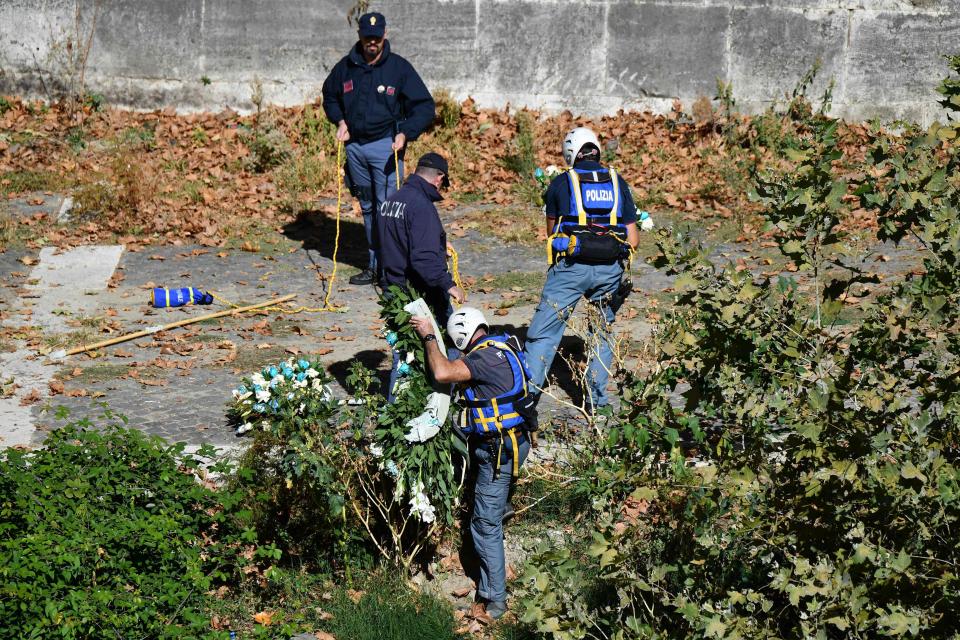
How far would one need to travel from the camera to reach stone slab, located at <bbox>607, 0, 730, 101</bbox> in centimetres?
1450

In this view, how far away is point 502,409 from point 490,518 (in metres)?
0.72

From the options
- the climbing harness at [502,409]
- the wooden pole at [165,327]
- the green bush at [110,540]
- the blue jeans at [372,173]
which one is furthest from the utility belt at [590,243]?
the wooden pole at [165,327]

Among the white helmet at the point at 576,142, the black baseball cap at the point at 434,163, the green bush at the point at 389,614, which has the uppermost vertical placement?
the white helmet at the point at 576,142

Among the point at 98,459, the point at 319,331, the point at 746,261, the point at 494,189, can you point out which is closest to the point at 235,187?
the point at 494,189

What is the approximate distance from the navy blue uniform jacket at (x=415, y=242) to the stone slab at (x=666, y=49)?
7.49 m

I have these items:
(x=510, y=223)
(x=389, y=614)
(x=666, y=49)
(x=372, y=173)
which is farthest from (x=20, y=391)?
(x=666, y=49)

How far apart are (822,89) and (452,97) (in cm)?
495

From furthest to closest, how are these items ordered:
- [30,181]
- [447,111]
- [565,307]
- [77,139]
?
[447,111] → [77,139] → [30,181] → [565,307]

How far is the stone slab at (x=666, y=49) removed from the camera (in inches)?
571

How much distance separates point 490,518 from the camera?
6652 millimetres

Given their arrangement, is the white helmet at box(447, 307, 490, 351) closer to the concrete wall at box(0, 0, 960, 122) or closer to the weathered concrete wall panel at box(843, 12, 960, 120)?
the concrete wall at box(0, 0, 960, 122)

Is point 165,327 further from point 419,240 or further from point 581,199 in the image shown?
point 581,199

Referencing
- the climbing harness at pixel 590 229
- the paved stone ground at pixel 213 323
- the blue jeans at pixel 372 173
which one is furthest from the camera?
the blue jeans at pixel 372 173

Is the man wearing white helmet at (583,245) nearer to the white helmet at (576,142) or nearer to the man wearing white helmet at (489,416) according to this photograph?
the white helmet at (576,142)
